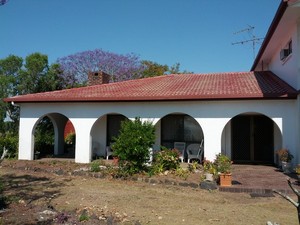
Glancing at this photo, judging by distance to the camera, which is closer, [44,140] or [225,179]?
[225,179]

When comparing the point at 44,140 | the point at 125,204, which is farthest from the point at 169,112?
the point at 44,140

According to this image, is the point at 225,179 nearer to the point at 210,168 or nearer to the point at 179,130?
the point at 210,168

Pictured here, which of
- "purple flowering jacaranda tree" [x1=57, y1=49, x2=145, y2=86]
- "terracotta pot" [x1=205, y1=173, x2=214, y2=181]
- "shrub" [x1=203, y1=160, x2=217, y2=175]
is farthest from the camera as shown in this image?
"purple flowering jacaranda tree" [x1=57, y1=49, x2=145, y2=86]

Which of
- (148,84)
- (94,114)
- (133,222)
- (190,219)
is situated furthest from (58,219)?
(148,84)

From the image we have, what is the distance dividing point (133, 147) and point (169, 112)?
331 cm

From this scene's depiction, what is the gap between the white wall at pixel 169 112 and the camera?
1231 centimetres

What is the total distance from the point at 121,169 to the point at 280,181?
5.21 meters

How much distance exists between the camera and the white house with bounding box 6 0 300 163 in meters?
12.3

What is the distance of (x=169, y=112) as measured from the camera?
1375 cm

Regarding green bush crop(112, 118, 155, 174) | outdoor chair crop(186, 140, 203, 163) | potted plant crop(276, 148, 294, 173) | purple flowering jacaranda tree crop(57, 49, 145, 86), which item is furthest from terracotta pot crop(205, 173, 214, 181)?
purple flowering jacaranda tree crop(57, 49, 145, 86)

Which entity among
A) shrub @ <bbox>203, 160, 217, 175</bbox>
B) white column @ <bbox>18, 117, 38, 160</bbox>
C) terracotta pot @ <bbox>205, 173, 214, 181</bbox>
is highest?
white column @ <bbox>18, 117, 38, 160</bbox>

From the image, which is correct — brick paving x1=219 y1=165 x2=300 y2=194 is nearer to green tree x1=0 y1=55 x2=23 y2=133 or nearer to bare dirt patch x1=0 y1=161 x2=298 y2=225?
bare dirt patch x1=0 y1=161 x2=298 y2=225

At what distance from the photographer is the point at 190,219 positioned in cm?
627

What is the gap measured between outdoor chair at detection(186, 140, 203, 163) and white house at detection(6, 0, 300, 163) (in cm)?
45
